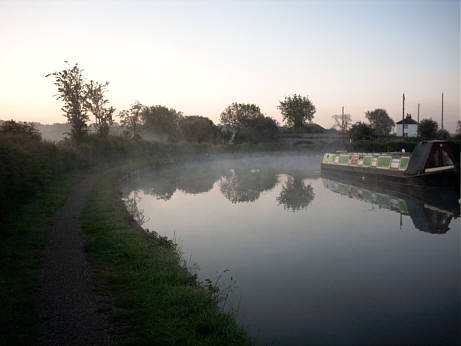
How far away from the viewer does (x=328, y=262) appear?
6.61 metres

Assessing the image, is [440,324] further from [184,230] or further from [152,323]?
[184,230]

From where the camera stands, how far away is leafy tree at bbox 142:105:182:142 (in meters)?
47.7

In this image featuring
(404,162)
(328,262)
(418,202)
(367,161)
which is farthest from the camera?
(367,161)

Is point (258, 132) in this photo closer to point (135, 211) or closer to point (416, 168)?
point (416, 168)

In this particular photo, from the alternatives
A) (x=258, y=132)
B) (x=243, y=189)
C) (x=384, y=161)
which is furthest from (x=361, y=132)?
(x=243, y=189)

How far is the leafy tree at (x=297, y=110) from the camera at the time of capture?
261 ft

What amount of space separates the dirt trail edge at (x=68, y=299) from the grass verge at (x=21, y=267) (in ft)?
0.30

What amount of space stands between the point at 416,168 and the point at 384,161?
2866 millimetres

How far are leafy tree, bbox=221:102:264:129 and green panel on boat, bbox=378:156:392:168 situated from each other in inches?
1998

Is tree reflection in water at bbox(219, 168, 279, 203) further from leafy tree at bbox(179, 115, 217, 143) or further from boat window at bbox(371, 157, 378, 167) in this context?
leafy tree at bbox(179, 115, 217, 143)

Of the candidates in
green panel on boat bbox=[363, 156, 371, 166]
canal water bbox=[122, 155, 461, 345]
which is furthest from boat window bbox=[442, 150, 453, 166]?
green panel on boat bbox=[363, 156, 371, 166]

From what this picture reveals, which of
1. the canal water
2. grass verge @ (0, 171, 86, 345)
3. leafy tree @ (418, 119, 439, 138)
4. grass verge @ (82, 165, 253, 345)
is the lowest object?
the canal water

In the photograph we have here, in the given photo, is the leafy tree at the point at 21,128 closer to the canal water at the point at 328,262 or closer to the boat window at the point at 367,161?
the canal water at the point at 328,262

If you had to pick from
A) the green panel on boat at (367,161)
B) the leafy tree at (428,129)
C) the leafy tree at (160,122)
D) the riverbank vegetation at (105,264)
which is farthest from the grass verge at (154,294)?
the leafy tree at (428,129)
